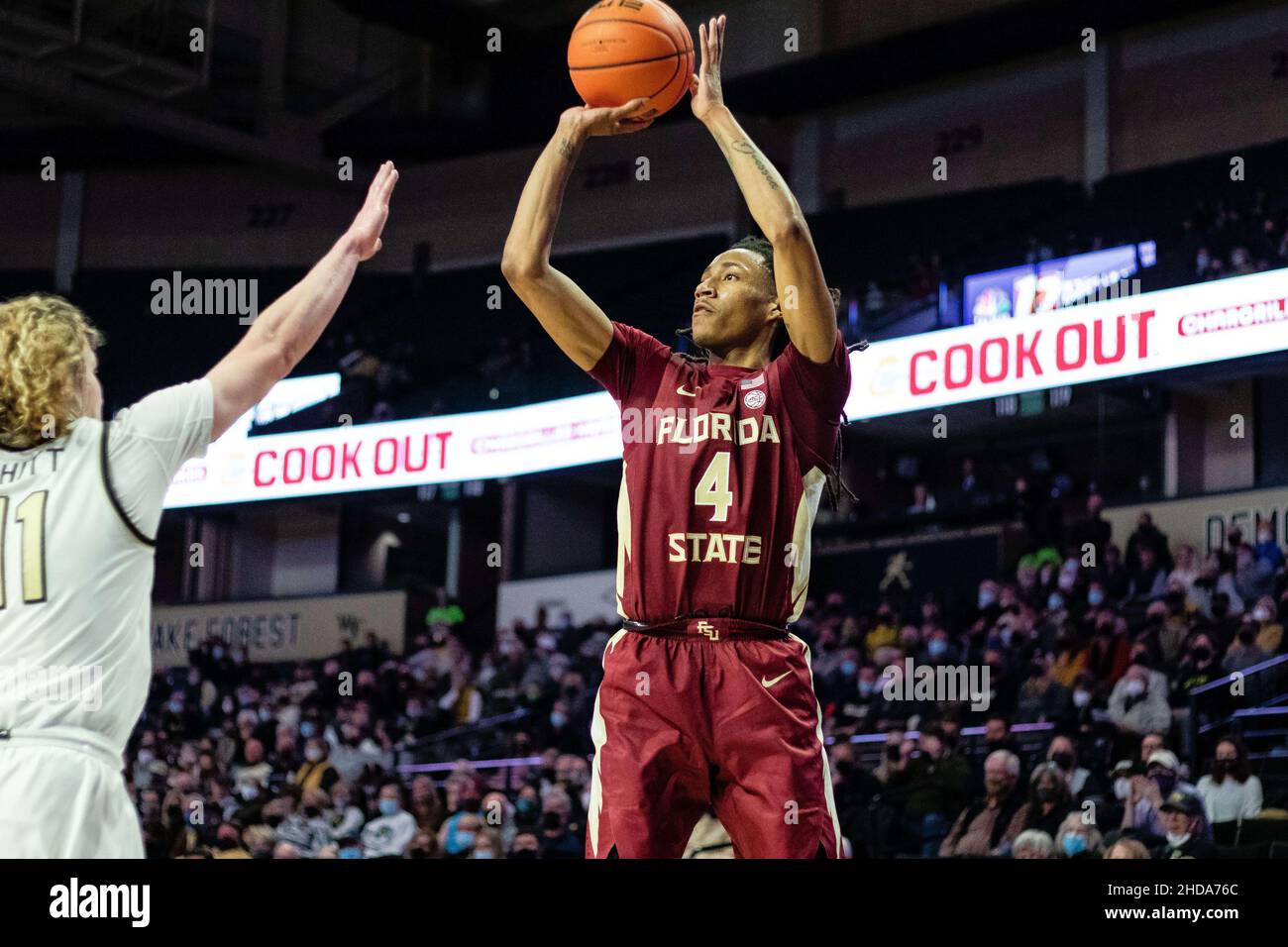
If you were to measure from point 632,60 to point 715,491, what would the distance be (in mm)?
1229

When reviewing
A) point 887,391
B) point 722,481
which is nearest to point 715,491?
point 722,481

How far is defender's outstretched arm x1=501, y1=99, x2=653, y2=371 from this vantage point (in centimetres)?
400

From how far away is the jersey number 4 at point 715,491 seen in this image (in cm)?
396

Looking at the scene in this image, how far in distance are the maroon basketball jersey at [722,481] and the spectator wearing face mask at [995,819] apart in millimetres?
5605

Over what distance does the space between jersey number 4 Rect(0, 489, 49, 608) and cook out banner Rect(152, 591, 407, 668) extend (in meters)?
16.6

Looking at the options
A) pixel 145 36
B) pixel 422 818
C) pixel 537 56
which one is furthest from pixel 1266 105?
pixel 145 36

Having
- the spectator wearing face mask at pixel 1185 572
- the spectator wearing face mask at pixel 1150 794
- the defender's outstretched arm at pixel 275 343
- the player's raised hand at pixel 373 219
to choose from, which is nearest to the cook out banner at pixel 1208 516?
the spectator wearing face mask at pixel 1185 572

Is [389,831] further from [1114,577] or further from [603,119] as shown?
[603,119]

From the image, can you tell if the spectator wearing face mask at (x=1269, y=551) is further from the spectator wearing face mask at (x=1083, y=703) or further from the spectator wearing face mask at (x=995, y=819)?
the spectator wearing face mask at (x=995, y=819)

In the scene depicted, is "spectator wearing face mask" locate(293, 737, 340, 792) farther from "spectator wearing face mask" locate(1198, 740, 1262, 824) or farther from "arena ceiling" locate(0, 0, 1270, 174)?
"arena ceiling" locate(0, 0, 1270, 174)

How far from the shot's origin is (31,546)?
2.83m

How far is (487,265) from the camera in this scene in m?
21.3

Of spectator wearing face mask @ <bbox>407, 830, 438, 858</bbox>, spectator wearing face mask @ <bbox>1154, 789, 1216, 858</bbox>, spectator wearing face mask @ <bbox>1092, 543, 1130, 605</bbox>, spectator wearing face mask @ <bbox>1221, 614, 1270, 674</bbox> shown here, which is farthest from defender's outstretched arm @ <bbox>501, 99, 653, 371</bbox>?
spectator wearing face mask @ <bbox>1092, 543, 1130, 605</bbox>

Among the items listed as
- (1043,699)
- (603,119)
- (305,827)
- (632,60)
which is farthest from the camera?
(305,827)
